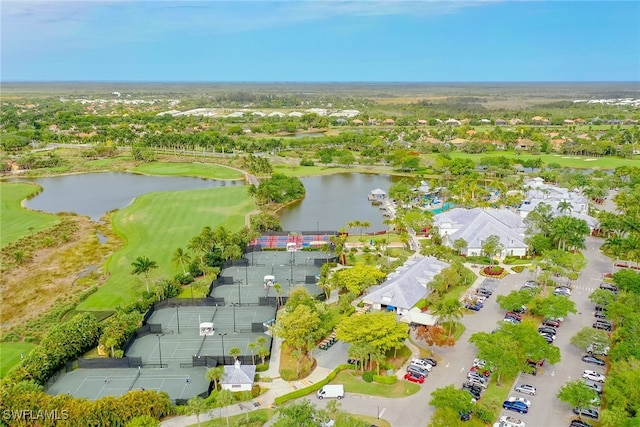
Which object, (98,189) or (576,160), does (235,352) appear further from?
(576,160)

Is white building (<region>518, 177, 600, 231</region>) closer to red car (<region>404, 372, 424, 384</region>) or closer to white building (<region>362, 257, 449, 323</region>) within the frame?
white building (<region>362, 257, 449, 323</region>)

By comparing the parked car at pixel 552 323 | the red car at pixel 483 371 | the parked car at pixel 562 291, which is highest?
the parked car at pixel 562 291

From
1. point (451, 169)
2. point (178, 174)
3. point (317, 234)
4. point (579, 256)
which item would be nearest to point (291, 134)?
point (178, 174)

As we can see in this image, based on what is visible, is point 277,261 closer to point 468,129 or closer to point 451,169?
point 451,169

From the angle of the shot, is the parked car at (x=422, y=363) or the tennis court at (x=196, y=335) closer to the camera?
the parked car at (x=422, y=363)

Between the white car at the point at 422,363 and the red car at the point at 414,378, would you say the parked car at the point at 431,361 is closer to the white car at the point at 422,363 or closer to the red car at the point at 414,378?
the white car at the point at 422,363

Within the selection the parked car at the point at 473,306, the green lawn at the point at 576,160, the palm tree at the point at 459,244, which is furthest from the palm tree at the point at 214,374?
the green lawn at the point at 576,160
